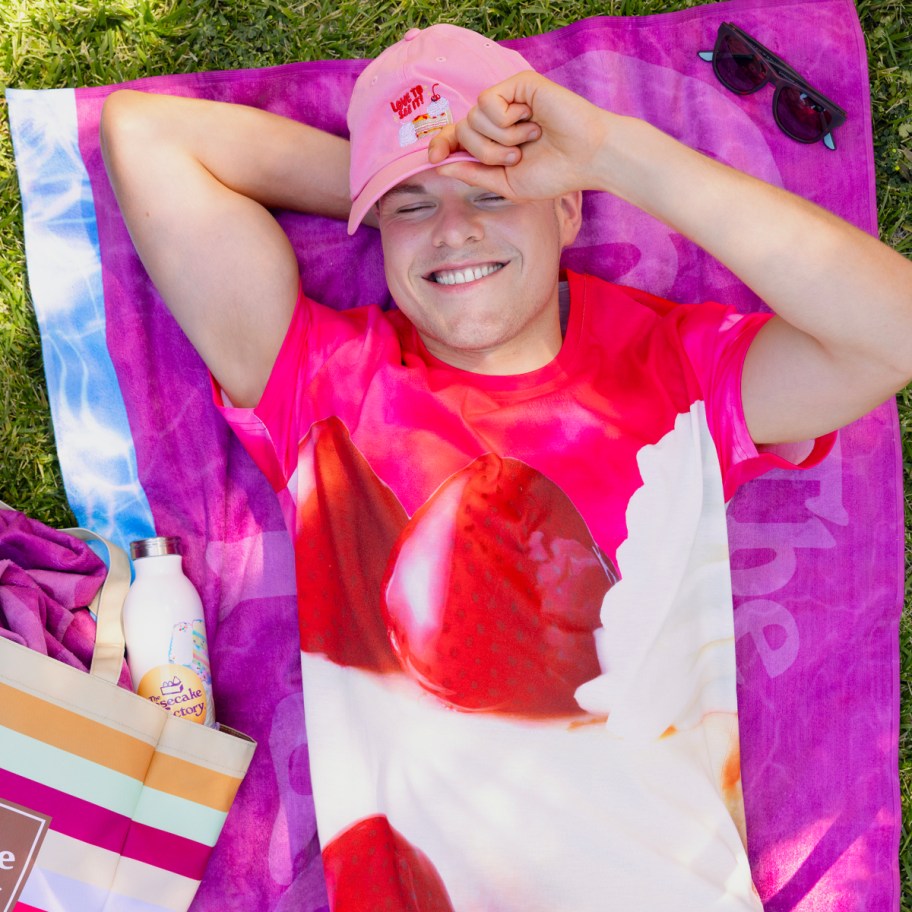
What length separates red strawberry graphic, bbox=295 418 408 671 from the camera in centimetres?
204

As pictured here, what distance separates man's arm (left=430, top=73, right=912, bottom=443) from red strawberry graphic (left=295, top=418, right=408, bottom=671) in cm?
61

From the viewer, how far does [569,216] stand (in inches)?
87.0

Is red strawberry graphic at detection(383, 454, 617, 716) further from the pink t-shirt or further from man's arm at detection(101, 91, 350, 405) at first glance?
man's arm at detection(101, 91, 350, 405)

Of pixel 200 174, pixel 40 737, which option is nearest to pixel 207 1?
pixel 200 174

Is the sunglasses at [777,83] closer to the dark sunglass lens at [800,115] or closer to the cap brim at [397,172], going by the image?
the dark sunglass lens at [800,115]

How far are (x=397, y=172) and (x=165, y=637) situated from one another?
1.07 metres

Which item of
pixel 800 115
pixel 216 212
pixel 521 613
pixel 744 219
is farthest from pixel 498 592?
pixel 800 115

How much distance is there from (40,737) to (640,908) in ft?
3.86

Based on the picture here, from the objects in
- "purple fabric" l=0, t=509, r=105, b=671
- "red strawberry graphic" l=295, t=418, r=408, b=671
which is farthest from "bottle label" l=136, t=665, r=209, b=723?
"red strawberry graphic" l=295, t=418, r=408, b=671

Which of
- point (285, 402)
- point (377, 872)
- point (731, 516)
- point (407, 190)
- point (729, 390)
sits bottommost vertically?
point (377, 872)

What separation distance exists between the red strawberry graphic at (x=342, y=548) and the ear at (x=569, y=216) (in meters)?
0.63

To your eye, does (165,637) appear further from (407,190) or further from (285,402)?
(407,190)

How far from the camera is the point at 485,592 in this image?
1.98 meters

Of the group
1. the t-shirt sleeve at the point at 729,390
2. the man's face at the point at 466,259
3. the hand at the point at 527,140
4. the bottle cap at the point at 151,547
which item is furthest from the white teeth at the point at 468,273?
the bottle cap at the point at 151,547
